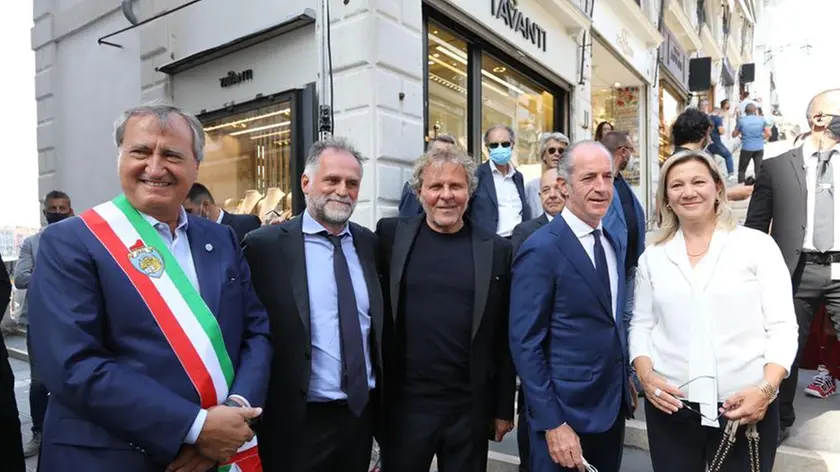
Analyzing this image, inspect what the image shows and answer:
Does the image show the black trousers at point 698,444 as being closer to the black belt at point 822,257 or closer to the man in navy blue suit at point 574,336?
the man in navy blue suit at point 574,336

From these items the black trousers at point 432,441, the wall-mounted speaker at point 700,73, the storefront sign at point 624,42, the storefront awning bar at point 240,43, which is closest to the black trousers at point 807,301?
the black trousers at point 432,441

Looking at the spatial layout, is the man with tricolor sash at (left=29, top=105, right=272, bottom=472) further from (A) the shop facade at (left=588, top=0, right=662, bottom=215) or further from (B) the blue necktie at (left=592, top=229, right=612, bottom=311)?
(A) the shop facade at (left=588, top=0, right=662, bottom=215)

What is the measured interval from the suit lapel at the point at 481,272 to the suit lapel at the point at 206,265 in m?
1.05

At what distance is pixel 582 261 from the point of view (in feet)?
7.24

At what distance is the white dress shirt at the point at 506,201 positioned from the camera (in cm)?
479

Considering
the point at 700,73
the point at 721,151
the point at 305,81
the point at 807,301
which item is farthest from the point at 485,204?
the point at 700,73

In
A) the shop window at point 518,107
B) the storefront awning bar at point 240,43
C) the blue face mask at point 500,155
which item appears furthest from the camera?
the shop window at point 518,107

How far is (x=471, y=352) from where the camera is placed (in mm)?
2389

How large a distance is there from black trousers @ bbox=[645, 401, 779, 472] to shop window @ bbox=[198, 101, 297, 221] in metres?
4.03

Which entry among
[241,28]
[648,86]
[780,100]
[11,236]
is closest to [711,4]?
[648,86]

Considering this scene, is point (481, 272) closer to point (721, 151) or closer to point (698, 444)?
point (698, 444)

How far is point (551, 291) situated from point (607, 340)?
0.29 metres

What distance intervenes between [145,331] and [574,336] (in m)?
1.50

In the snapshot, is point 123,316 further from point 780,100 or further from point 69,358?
point 780,100
